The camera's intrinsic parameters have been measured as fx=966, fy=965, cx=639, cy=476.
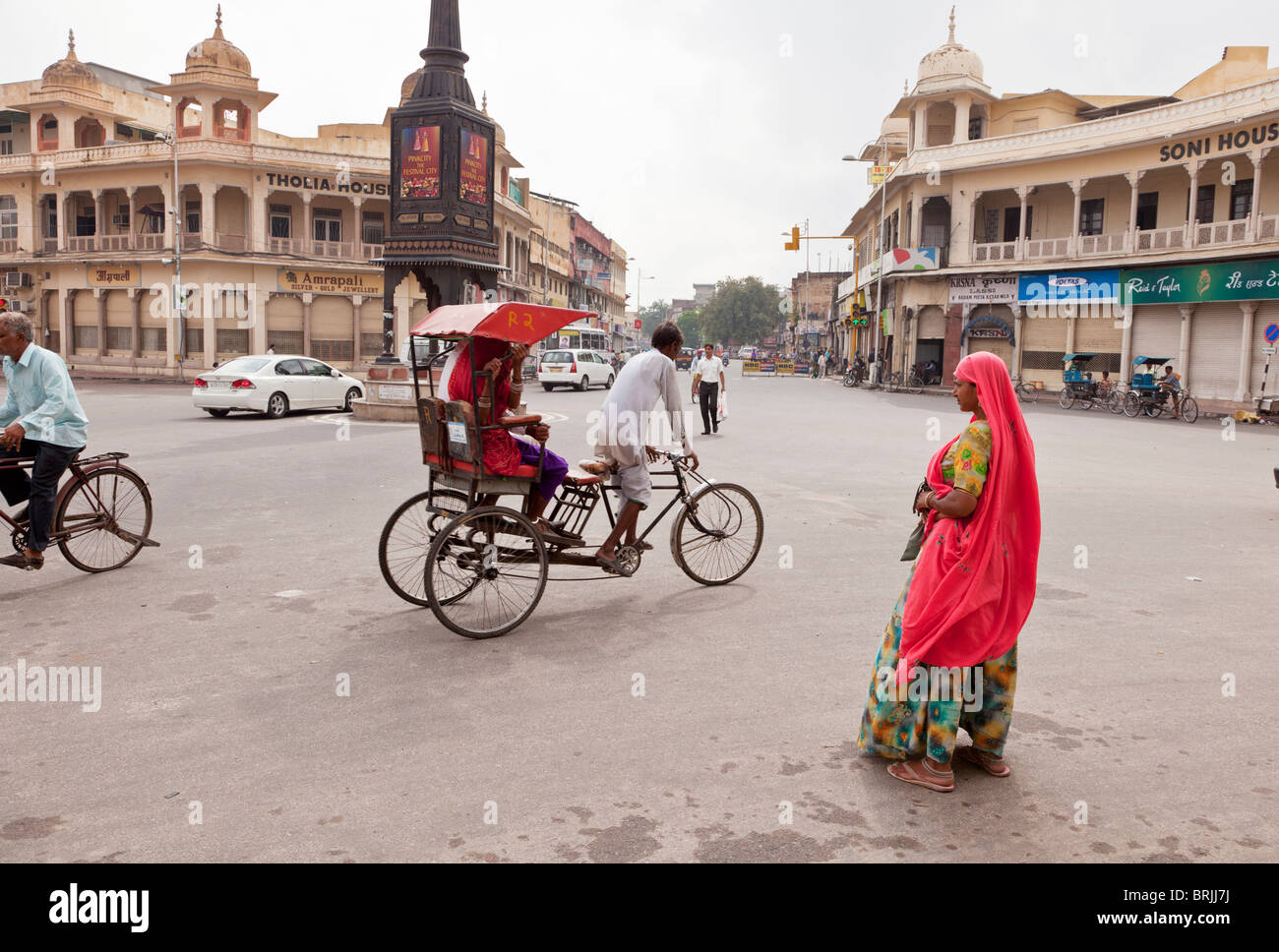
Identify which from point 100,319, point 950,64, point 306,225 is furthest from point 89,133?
point 950,64

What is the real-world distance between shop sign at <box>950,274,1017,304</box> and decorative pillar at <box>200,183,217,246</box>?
30.8 meters

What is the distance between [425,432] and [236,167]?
39.8 meters

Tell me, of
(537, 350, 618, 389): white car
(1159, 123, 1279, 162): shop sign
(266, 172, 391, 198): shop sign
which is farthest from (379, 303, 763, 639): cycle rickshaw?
(266, 172, 391, 198): shop sign

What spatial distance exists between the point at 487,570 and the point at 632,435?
1212mm

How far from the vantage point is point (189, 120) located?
154 ft

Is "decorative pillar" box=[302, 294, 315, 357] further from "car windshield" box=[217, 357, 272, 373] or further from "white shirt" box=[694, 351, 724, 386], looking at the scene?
"white shirt" box=[694, 351, 724, 386]

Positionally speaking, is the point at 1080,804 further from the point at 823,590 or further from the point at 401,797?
the point at 823,590

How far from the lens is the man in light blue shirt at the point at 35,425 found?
583cm

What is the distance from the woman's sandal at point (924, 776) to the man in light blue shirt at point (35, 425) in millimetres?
5044

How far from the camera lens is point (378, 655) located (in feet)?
16.3

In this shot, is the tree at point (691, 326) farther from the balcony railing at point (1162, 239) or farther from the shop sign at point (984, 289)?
the balcony railing at point (1162, 239)

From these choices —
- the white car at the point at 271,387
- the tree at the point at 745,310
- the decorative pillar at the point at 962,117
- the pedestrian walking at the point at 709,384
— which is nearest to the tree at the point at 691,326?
the tree at the point at 745,310

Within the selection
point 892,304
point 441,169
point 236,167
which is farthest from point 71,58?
point 892,304

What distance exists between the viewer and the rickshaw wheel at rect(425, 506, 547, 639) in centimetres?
539
